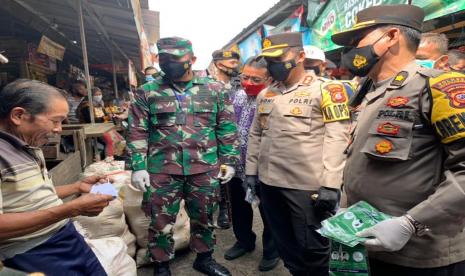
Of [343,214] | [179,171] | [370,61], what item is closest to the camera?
[343,214]

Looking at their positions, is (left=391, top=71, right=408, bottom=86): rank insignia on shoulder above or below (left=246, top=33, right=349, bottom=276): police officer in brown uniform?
above

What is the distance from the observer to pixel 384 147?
4.30 feet

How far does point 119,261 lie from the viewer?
2236 mm

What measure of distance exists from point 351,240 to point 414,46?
0.93 m

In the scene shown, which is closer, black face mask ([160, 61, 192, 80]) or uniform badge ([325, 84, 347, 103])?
uniform badge ([325, 84, 347, 103])

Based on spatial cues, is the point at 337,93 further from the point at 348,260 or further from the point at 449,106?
the point at 348,260

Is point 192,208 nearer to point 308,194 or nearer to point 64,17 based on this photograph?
point 308,194

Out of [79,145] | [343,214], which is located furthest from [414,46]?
[79,145]

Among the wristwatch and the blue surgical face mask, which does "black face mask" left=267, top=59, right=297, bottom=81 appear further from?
the wristwatch

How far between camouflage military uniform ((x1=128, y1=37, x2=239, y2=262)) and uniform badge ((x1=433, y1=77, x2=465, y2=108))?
A: 1839 mm

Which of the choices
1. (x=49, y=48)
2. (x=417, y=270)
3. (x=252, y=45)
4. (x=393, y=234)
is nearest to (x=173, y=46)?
(x=393, y=234)

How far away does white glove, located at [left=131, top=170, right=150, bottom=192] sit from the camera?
2.54 m

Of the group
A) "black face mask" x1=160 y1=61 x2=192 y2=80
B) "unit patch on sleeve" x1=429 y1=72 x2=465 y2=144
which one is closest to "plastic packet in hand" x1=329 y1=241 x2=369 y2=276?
"unit patch on sleeve" x1=429 y1=72 x2=465 y2=144

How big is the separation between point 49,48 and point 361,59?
580cm
